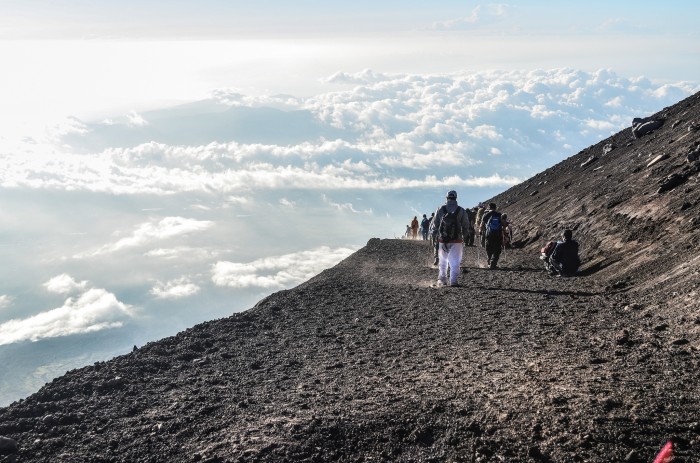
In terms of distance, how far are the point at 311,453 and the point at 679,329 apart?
20.0 ft

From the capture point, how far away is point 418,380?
9172 millimetres

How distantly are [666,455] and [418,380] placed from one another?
3777 millimetres

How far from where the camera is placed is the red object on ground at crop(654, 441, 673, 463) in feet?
18.8

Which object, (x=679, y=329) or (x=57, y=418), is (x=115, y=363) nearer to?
(x=57, y=418)

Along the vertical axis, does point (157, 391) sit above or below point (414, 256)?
below

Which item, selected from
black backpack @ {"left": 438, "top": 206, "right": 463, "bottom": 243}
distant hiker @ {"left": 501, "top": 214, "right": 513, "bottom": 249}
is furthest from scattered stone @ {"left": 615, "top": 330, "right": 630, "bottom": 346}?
distant hiker @ {"left": 501, "top": 214, "right": 513, "bottom": 249}

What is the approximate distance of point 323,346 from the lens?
12.3m

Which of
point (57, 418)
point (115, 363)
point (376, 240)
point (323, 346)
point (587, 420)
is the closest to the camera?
point (587, 420)

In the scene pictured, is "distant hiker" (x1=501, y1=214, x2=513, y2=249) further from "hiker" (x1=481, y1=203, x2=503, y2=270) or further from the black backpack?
the black backpack

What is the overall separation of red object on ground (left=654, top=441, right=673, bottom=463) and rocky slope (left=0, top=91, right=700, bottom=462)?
0.52ft

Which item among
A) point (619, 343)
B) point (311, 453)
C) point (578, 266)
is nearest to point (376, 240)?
point (578, 266)

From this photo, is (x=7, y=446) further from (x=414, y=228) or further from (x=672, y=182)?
(x=414, y=228)

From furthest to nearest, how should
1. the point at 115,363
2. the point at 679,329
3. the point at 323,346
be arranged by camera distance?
the point at 323,346
the point at 115,363
the point at 679,329

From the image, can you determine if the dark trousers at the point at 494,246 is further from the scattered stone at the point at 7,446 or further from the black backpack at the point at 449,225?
the scattered stone at the point at 7,446
